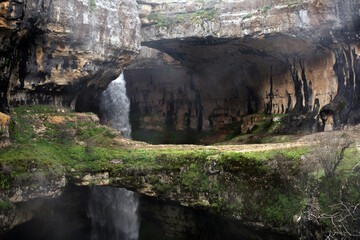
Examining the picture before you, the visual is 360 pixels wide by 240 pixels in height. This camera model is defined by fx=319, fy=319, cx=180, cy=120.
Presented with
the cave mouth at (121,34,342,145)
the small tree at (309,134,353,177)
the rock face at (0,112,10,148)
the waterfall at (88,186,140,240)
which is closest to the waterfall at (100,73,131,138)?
the cave mouth at (121,34,342,145)

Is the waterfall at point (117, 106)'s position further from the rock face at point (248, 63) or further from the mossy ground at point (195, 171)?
the mossy ground at point (195, 171)

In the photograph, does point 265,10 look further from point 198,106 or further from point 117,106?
point 117,106

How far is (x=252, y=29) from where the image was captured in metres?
20.4

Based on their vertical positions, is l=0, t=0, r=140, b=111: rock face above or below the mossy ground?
above

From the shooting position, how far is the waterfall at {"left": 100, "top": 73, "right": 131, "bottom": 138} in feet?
90.6

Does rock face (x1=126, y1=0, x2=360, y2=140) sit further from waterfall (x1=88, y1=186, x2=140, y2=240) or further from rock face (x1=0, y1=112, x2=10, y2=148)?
rock face (x1=0, y1=112, x2=10, y2=148)

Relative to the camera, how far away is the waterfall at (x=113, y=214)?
55.7 feet

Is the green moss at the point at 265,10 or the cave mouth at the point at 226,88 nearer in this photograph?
the green moss at the point at 265,10

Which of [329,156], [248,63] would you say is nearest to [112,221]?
[329,156]

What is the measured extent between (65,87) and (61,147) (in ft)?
16.0

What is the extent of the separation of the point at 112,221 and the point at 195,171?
21.4 ft

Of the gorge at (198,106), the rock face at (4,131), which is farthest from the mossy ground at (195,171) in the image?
the rock face at (4,131)

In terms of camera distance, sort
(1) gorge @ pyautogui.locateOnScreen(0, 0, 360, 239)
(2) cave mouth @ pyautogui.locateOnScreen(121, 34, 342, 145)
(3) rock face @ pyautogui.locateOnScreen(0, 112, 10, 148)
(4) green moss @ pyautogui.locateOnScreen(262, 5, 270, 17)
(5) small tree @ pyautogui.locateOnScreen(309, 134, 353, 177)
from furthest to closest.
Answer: (2) cave mouth @ pyautogui.locateOnScreen(121, 34, 342, 145), (4) green moss @ pyautogui.locateOnScreen(262, 5, 270, 17), (3) rock face @ pyautogui.locateOnScreen(0, 112, 10, 148), (1) gorge @ pyautogui.locateOnScreen(0, 0, 360, 239), (5) small tree @ pyautogui.locateOnScreen(309, 134, 353, 177)

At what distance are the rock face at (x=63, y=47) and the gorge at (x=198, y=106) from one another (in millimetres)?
64
